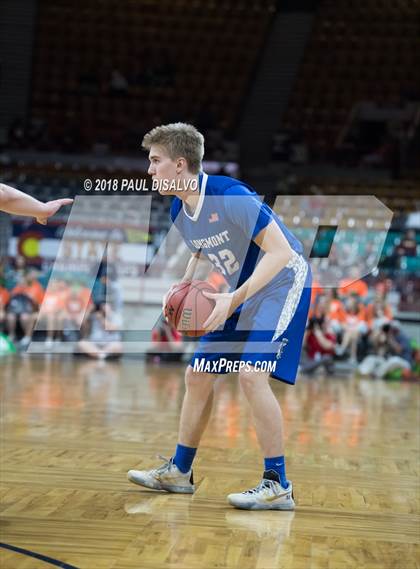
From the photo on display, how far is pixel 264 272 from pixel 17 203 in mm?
983

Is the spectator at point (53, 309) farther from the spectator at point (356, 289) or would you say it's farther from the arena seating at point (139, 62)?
the arena seating at point (139, 62)

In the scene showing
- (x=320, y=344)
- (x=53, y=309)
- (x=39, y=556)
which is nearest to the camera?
(x=39, y=556)

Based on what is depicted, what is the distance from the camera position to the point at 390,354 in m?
12.6

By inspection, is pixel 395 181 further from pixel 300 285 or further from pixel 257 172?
pixel 300 285

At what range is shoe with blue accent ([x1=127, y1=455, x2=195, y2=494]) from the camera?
4086mm

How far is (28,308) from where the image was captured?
13.3 m

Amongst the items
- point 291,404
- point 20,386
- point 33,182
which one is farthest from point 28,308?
point 291,404

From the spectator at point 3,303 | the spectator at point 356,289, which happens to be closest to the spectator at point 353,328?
the spectator at point 356,289

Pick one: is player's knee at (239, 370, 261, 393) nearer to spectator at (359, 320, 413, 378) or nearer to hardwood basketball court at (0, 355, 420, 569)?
hardwood basketball court at (0, 355, 420, 569)

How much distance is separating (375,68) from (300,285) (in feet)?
55.2

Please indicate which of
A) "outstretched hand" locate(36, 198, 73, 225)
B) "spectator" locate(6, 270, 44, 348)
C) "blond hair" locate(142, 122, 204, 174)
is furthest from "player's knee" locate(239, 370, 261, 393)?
"spectator" locate(6, 270, 44, 348)

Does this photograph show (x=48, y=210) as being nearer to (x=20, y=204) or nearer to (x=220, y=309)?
(x=20, y=204)

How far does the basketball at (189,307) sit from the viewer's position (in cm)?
375

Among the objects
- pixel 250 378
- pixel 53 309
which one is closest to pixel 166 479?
pixel 250 378
